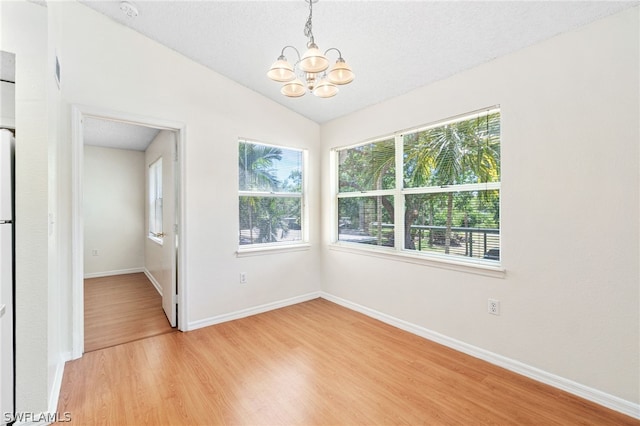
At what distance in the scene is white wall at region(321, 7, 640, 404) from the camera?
1853mm

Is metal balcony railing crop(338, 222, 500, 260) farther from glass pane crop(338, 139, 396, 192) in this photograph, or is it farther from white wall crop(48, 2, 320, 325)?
white wall crop(48, 2, 320, 325)

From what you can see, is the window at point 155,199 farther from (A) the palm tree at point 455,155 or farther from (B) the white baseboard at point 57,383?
(A) the palm tree at point 455,155

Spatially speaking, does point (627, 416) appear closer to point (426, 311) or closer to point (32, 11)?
point (426, 311)

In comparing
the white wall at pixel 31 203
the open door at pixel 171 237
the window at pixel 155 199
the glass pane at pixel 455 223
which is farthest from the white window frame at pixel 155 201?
the glass pane at pixel 455 223

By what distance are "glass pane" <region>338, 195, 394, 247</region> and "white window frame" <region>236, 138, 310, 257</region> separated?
48 cm

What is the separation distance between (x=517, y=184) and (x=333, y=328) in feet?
7.19

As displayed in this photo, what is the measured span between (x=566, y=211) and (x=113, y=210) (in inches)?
264

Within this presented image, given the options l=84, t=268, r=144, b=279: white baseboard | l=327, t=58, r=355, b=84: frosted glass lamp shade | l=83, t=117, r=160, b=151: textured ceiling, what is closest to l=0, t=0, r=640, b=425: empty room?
l=327, t=58, r=355, b=84: frosted glass lamp shade

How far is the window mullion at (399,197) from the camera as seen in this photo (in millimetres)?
3230

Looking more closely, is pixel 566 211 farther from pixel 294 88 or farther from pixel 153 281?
pixel 153 281

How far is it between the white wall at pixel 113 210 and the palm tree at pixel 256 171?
11.7ft

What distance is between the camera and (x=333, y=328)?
3176 mm

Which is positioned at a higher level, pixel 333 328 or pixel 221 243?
pixel 221 243

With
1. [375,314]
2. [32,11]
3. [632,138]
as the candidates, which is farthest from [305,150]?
[632,138]
